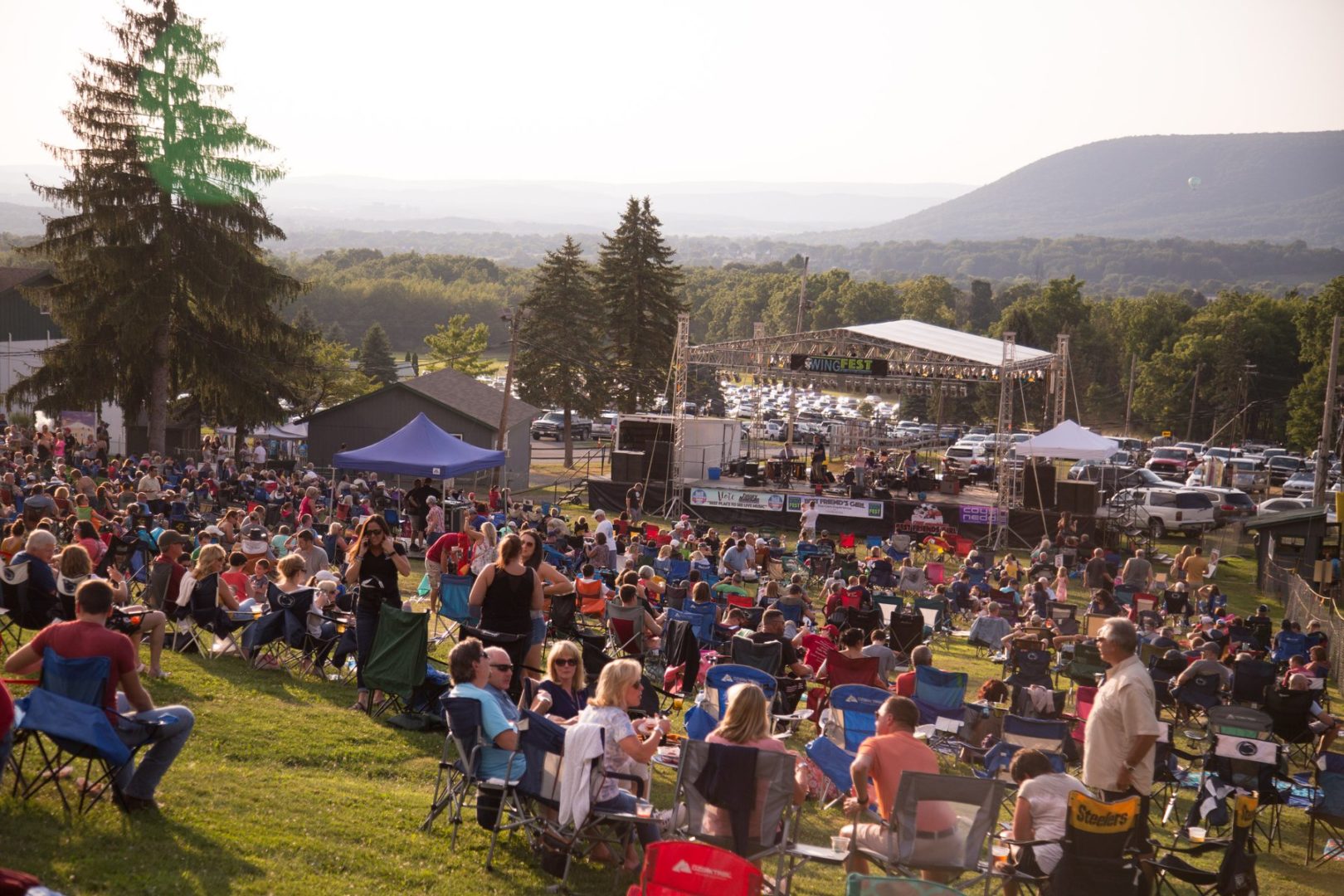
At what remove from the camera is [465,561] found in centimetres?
1216

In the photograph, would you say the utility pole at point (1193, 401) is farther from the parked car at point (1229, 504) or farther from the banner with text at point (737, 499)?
the banner with text at point (737, 499)

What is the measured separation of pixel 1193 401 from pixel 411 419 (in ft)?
156

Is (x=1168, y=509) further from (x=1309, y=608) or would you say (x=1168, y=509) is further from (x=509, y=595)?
(x=509, y=595)

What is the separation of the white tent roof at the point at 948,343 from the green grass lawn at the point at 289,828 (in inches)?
790

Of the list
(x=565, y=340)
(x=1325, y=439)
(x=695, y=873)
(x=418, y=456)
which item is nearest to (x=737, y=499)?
(x=418, y=456)

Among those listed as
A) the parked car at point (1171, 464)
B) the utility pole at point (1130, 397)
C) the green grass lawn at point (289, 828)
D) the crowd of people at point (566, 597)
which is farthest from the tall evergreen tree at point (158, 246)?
the utility pole at point (1130, 397)

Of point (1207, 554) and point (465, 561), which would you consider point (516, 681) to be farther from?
point (1207, 554)

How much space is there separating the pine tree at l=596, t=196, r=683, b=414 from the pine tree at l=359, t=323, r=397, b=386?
22.1 m

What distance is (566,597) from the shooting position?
11.3 m

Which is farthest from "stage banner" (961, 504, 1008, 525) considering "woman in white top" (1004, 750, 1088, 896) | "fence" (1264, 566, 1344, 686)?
"woman in white top" (1004, 750, 1088, 896)

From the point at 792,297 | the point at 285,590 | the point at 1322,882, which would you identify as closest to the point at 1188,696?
the point at 1322,882

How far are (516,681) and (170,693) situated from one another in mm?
2307

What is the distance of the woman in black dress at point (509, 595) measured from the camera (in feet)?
25.5

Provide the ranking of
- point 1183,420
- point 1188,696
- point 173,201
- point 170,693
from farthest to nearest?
point 1183,420, point 173,201, point 1188,696, point 170,693
